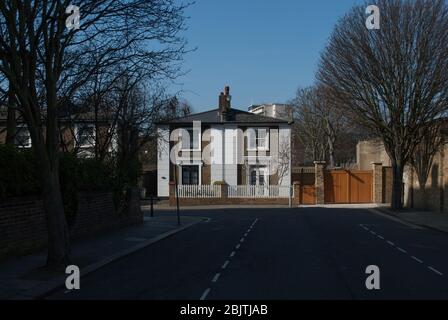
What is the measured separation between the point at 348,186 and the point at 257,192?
7.15m

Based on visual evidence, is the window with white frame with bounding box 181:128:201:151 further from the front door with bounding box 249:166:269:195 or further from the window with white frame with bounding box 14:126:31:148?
the window with white frame with bounding box 14:126:31:148

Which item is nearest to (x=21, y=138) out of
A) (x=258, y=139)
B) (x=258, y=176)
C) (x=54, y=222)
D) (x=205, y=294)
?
(x=54, y=222)

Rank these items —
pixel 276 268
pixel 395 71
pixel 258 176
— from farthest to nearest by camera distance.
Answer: pixel 258 176, pixel 395 71, pixel 276 268

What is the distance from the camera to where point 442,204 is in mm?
34094

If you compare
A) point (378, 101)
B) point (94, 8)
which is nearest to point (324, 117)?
point (378, 101)

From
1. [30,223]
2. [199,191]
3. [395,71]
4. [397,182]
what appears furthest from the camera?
[199,191]

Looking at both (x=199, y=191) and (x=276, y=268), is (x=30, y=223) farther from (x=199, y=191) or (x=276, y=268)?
(x=199, y=191)

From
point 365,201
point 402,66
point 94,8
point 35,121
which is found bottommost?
point 365,201

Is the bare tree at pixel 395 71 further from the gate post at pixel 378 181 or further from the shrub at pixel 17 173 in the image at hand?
the shrub at pixel 17 173

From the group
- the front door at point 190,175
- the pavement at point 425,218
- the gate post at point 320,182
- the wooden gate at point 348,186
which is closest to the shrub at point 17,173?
the pavement at point 425,218

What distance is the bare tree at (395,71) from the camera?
32.8 meters

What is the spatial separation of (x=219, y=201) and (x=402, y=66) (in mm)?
18039

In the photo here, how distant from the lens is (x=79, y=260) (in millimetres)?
14492
